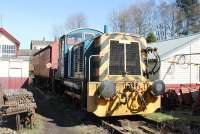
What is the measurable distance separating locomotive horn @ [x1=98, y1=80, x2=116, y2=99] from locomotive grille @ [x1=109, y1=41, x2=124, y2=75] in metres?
1.08

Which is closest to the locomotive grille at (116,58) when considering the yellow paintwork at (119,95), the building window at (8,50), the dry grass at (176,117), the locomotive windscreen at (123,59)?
the locomotive windscreen at (123,59)

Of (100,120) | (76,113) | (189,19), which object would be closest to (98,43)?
(100,120)

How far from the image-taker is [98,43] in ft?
40.3

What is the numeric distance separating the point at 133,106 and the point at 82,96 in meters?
1.78

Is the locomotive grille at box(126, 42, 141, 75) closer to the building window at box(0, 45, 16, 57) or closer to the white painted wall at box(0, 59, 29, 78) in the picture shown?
the white painted wall at box(0, 59, 29, 78)

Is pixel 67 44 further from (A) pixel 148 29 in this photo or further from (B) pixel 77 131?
(A) pixel 148 29

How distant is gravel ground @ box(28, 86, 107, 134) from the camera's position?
442 inches

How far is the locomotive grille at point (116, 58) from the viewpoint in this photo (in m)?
12.2

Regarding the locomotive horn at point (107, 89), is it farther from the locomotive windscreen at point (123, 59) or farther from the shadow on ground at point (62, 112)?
the shadow on ground at point (62, 112)

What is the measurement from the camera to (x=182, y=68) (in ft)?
72.7

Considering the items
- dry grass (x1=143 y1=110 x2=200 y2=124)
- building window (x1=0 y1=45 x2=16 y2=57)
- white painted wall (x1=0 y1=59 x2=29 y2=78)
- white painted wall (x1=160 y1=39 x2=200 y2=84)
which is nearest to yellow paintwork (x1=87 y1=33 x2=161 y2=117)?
dry grass (x1=143 y1=110 x2=200 y2=124)

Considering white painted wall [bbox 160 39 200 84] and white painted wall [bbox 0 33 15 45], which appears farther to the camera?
white painted wall [bbox 0 33 15 45]

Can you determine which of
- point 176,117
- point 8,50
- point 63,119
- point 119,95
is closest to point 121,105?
point 119,95

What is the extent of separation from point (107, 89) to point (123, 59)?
1679 mm
